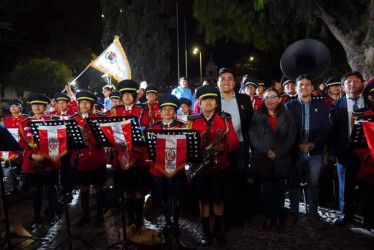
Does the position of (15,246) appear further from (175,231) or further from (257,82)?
(257,82)

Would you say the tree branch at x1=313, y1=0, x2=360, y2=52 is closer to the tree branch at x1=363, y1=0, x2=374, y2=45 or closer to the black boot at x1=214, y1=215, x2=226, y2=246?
the tree branch at x1=363, y1=0, x2=374, y2=45

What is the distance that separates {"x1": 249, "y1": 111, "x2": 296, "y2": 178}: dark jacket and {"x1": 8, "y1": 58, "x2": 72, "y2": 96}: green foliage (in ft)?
120

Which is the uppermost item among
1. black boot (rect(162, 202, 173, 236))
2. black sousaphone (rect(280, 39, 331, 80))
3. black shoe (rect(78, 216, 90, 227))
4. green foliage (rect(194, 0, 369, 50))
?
green foliage (rect(194, 0, 369, 50))

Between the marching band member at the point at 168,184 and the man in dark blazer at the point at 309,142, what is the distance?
77.3 inches

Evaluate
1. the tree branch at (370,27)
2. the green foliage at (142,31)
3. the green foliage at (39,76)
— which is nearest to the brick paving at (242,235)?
the tree branch at (370,27)

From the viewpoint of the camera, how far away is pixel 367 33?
14.2 meters

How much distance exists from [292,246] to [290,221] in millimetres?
782

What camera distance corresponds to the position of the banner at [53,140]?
5145 mm

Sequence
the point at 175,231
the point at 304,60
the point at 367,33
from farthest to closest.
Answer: the point at 367,33 < the point at 304,60 < the point at 175,231

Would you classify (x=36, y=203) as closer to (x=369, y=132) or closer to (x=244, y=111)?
(x=244, y=111)

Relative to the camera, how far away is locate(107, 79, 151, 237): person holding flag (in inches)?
229

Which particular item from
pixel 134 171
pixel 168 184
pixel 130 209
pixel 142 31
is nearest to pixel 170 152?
pixel 168 184

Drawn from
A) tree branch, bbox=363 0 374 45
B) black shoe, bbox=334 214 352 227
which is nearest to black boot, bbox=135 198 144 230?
black shoe, bbox=334 214 352 227

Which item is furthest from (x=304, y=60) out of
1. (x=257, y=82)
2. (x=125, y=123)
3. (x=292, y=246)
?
(x=125, y=123)
